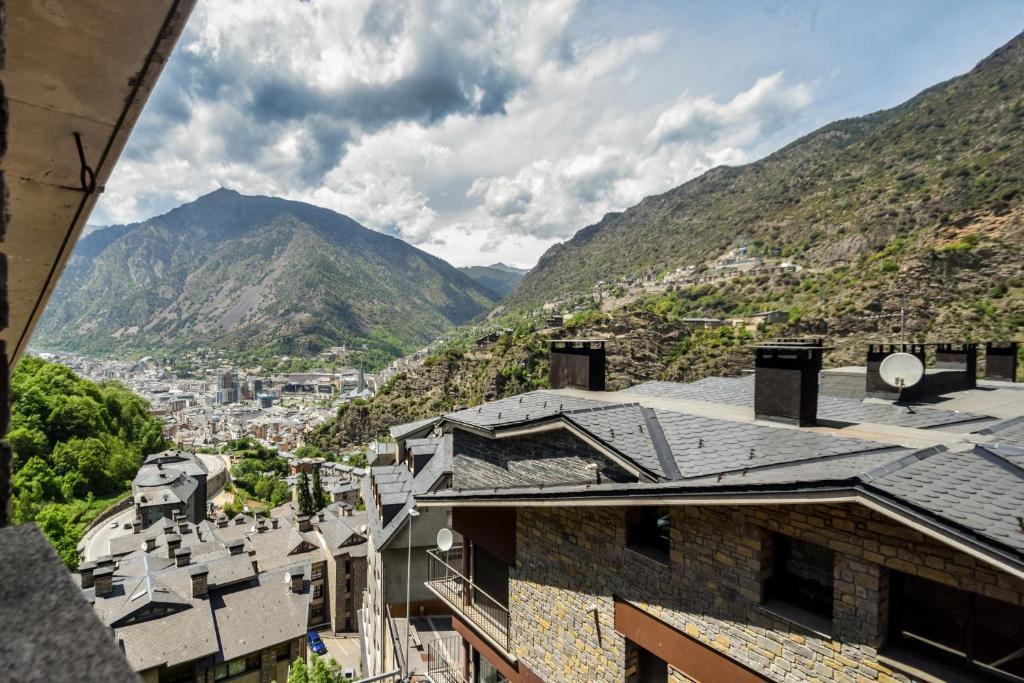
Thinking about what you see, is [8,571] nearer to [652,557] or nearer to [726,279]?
[652,557]

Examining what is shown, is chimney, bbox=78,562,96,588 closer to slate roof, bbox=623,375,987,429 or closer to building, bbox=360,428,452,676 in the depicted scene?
building, bbox=360,428,452,676

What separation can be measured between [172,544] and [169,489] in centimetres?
1889

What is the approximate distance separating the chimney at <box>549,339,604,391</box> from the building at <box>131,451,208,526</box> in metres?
38.9

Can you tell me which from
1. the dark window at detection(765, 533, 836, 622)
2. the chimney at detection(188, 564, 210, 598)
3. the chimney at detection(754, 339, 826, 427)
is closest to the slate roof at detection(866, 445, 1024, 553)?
the dark window at detection(765, 533, 836, 622)

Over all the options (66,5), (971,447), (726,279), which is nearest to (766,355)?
(971,447)

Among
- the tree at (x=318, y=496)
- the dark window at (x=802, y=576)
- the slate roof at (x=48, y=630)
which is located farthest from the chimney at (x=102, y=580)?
the tree at (x=318, y=496)

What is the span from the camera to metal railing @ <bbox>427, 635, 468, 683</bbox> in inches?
396

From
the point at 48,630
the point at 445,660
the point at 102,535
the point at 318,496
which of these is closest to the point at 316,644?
the point at 445,660

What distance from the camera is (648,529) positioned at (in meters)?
5.85

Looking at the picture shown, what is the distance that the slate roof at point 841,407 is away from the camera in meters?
6.70

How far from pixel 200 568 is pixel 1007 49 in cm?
11593

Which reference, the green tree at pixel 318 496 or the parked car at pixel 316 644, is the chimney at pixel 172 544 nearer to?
the parked car at pixel 316 644

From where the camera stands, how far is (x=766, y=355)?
6.64 metres

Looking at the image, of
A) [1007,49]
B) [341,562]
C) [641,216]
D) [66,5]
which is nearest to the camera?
[66,5]
